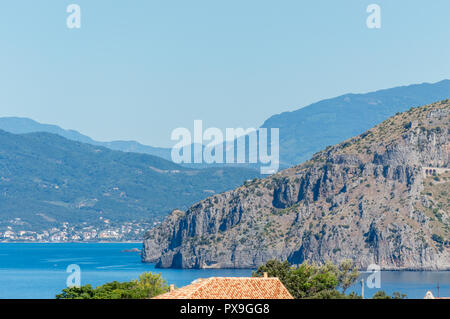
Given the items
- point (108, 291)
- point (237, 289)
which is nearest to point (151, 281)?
point (108, 291)

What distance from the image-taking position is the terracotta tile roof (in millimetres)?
59500

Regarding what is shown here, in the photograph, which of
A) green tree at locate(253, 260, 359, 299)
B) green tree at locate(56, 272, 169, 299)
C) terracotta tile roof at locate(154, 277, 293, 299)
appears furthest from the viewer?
green tree at locate(253, 260, 359, 299)

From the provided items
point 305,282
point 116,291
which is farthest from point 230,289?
point 305,282

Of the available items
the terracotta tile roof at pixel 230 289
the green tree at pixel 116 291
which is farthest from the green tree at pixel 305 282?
the terracotta tile roof at pixel 230 289

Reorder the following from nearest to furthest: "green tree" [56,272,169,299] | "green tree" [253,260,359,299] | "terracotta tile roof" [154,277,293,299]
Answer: "terracotta tile roof" [154,277,293,299]
"green tree" [56,272,169,299]
"green tree" [253,260,359,299]

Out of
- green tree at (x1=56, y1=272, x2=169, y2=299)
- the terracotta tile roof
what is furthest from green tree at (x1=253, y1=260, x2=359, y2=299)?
the terracotta tile roof

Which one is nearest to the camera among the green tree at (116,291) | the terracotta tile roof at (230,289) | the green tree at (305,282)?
the terracotta tile roof at (230,289)

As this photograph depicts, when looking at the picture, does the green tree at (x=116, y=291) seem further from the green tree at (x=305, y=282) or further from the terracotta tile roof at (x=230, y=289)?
the terracotta tile roof at (x=230, y=289)

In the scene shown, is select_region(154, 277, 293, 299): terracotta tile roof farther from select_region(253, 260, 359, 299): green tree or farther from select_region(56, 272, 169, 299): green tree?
select_region(56, 272, 169, 299): green tree

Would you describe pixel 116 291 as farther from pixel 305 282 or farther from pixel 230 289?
pixel 230 289

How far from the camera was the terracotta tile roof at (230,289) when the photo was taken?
5950 cm
